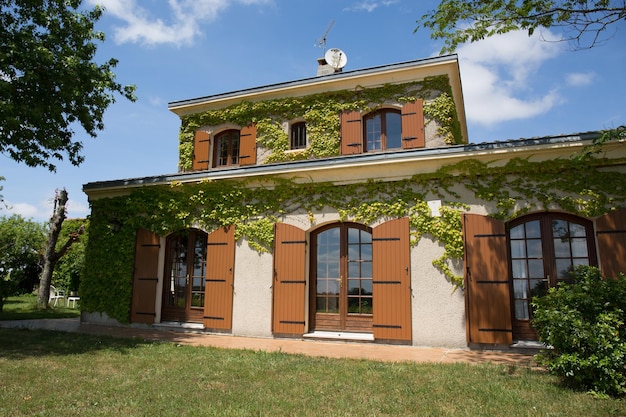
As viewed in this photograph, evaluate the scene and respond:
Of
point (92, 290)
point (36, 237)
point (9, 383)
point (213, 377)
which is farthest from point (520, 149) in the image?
point (36, 237)

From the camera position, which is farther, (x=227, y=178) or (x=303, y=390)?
(x=227, y=178)

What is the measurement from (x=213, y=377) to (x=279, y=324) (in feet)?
11.1

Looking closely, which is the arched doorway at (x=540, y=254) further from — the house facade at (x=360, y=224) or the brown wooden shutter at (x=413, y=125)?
A: the brown wooden shutter at (x=413, y=125)

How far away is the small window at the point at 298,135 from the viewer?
1142 centimetres

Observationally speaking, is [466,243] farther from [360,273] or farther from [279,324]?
[279,324]

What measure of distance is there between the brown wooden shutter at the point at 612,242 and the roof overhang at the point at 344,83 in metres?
5.13

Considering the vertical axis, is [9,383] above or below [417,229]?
below

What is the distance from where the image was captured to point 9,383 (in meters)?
4.81

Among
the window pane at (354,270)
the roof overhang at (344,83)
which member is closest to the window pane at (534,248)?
the window pane at (354,270)

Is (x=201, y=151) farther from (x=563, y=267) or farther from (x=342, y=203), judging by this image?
(x=563, y=267)

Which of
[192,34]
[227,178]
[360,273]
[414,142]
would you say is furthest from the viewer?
[414,142]

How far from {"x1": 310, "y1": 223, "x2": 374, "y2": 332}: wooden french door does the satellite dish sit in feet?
20.6

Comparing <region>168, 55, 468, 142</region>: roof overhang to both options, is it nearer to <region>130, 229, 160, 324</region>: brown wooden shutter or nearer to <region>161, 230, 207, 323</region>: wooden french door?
<region>161, 230, 207, 323</region>: wooden french door

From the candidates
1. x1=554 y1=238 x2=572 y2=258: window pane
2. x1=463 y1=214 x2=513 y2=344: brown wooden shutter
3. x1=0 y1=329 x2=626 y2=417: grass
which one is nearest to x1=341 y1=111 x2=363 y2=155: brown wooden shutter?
x1=463 y1=214 x2=513 y2=344: brown wooden shutter
